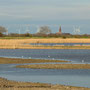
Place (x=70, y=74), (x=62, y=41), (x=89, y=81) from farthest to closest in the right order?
(x=62, y=41) → (x=70, y=74) → (x=89, y=81)

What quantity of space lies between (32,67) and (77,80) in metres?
12.0

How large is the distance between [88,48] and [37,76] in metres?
53.1

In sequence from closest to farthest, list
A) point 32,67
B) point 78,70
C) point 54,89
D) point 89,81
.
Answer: point 54,89 → point 89,81 → point 78,70 → point 32,67

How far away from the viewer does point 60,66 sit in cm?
4191

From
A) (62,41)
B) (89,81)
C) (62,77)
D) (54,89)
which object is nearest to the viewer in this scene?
(54,89)

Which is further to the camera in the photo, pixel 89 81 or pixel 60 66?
pixel 60 66

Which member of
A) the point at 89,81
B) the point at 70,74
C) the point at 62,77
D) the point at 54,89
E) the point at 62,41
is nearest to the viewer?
the point at 54,89

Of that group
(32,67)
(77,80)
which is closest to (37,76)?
(77,80)

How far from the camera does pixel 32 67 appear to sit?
41844 mm

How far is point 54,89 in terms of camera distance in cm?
2352

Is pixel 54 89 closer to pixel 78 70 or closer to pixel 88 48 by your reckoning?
pixel 78 70

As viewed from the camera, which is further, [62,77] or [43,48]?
[43,48]

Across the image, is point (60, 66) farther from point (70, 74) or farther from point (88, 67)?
point (70, 74)

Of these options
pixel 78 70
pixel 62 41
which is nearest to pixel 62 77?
pixel 78 70
